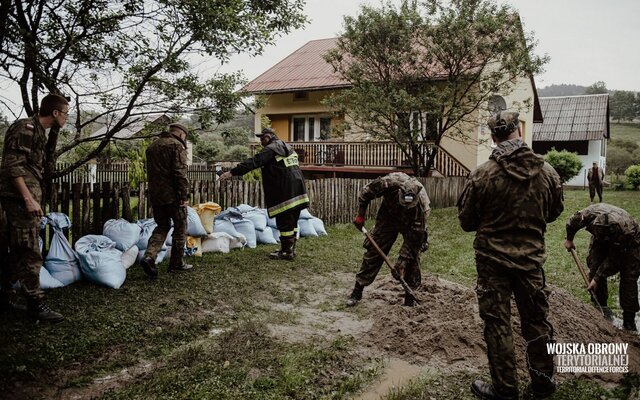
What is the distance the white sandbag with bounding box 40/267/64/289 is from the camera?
4876 mm

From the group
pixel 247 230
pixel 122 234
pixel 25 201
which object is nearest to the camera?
pixel 25 201

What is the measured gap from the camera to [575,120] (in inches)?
1336

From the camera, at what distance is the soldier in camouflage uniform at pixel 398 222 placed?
4887 millimetres

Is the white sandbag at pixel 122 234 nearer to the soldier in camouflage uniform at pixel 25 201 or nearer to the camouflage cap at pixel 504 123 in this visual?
the soldier in camouflage uniform at pixel 25 201

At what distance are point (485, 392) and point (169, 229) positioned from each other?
13.4 ft

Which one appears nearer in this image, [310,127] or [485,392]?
[485,392]

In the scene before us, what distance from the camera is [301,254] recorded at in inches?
305

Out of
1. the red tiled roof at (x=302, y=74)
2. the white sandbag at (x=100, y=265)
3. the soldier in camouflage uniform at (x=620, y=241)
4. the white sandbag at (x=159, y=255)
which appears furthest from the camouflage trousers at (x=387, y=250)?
the red tiled roof at (x=302, y=74)

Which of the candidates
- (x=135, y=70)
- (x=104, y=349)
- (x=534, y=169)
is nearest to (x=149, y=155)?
(x=135, y=70)

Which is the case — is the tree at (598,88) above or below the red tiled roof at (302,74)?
above

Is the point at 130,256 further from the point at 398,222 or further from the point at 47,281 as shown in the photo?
the point at 398,222

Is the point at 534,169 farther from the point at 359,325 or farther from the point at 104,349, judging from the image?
the point at 104,349

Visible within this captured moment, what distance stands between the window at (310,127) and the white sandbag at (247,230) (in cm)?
1463

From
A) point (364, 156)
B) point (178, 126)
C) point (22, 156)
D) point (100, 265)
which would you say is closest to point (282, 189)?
point (178, 126)
